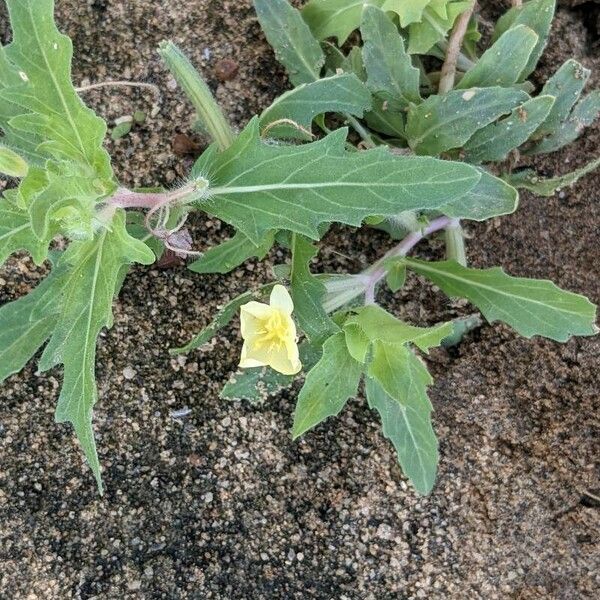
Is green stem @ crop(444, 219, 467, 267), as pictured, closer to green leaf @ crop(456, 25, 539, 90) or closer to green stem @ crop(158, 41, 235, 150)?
green leaf @ crop(456, 25, 539, 90)

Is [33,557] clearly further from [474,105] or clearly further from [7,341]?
[474,105]

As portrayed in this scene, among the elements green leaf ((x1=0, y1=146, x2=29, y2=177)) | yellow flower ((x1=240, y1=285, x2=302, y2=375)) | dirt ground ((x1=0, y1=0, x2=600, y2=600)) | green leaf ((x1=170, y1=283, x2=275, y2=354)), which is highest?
green leaf ((x1=0, y1=146, x2=29, y2=177))

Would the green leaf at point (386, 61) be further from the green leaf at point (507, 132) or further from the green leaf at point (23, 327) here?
the green leaf at point (23, 327)

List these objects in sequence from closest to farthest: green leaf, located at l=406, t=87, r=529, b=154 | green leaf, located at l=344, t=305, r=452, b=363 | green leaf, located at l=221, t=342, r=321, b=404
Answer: green leaf, located at l=344, t=305, r=452, b=363 < green leaf, located at l=406, t=87, r=529, b=154 < green leaf, located at l=221, t=342, r=321, b=404

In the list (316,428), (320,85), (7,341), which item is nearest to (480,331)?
(316,428)

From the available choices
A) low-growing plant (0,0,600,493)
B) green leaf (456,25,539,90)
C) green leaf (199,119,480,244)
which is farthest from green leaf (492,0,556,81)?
green leaf (199,119,480,244)

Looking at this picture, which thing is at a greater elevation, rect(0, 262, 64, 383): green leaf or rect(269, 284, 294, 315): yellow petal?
rect(0, 262, 64, 383): green leaf
